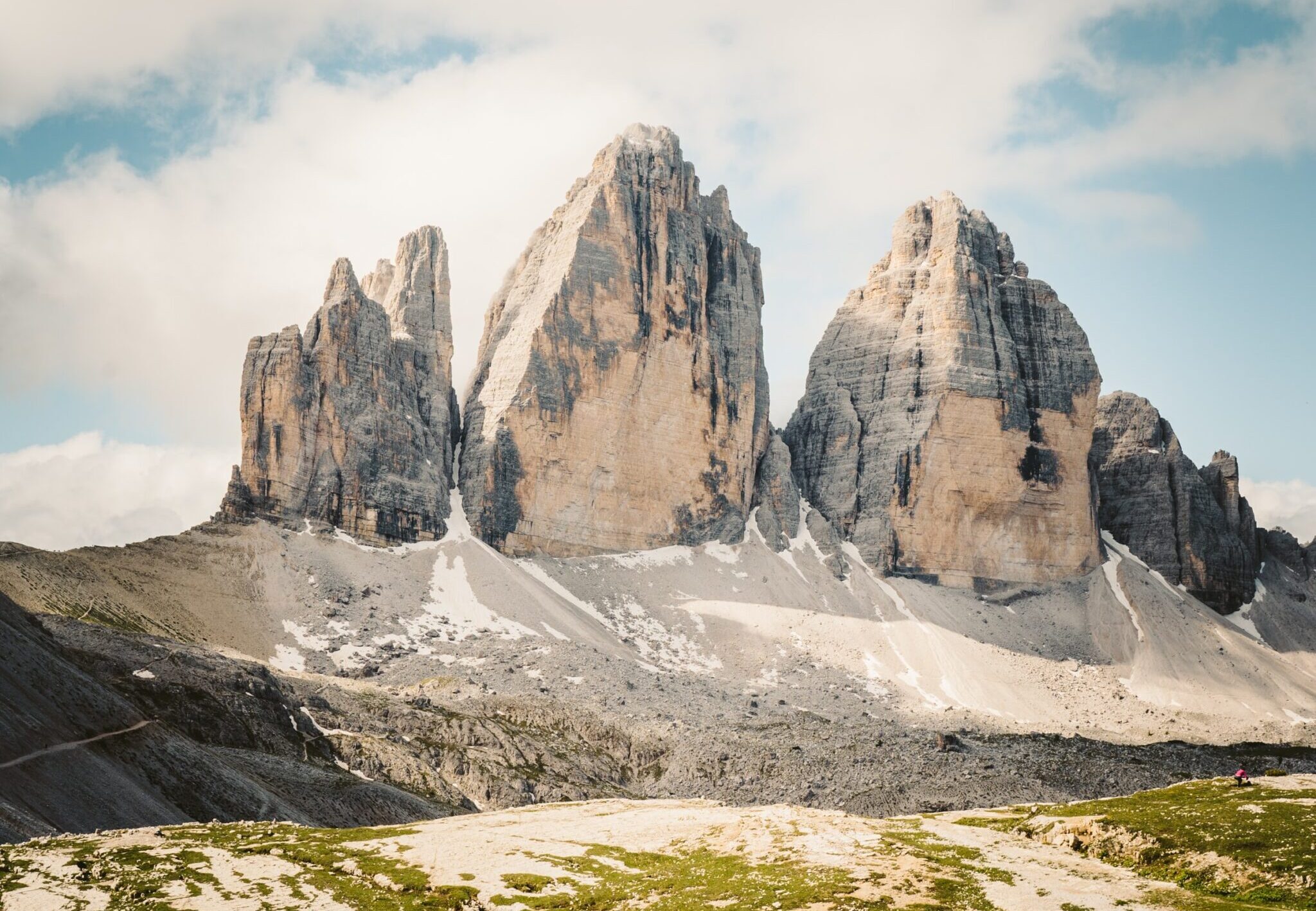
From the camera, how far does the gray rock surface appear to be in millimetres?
187625

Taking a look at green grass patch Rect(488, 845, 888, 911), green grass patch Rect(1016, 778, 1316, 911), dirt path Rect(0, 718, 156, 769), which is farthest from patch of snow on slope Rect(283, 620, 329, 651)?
green grass patch Rect(1016, 778, 1316, 911)

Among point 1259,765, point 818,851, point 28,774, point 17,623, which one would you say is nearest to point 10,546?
point 17,623

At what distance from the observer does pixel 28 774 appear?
5169 centimetres

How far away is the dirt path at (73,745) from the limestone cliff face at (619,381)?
103598mm

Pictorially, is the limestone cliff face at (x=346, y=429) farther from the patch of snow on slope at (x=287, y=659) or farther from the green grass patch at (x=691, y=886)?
the green grass patch at (x=691, y=886)

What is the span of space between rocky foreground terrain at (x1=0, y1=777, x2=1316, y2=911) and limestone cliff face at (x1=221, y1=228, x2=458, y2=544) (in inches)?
4333

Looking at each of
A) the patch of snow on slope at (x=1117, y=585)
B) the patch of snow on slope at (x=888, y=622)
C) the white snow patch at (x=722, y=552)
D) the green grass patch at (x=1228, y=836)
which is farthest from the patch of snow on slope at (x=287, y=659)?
the patch of snow on slope at (x=1117, y=585)

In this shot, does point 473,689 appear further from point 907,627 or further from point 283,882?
point 283,882

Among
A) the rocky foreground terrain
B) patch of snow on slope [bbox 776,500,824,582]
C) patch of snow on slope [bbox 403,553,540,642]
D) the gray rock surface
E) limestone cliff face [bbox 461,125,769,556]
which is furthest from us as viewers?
the gray rock surface

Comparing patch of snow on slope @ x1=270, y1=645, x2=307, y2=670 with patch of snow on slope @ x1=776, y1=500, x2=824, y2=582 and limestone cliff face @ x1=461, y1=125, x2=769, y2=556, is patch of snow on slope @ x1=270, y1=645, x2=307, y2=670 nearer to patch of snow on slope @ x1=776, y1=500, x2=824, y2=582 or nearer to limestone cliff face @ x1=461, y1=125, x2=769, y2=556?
limestone cliff face @ x1=461, y1=125, x2=769, y2=556

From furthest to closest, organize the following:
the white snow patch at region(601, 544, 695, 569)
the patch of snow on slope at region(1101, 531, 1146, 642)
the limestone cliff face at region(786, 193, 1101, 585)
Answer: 1. the limestone cliff face at region(786, 193, 1101, 585)
2. the patch of snow on slope at region(1101, 531, 1146, 642)
3. the white snow patch at region(601, 544, 695, 569)

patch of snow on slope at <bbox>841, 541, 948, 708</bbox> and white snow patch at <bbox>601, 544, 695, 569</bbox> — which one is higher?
white snow patch at <bbox>601, 544, 695, 569</bbox>

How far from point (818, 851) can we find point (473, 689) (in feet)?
272

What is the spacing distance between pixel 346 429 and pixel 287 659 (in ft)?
138
